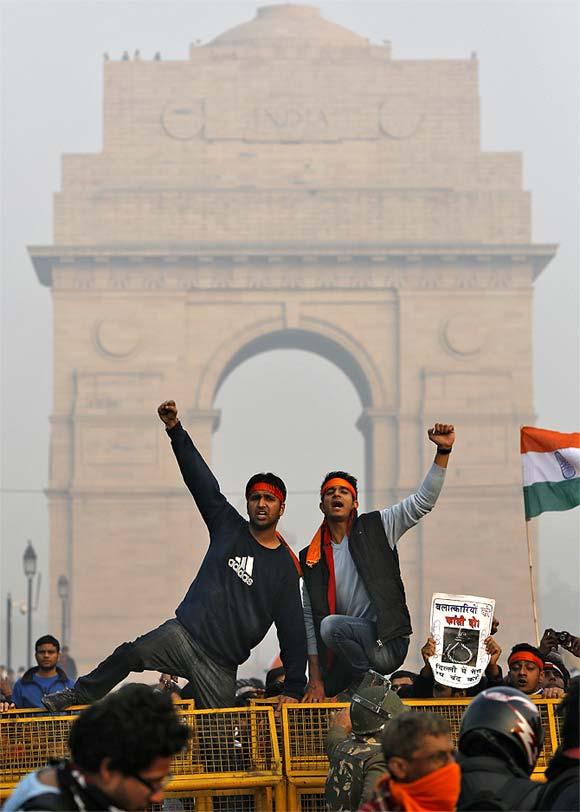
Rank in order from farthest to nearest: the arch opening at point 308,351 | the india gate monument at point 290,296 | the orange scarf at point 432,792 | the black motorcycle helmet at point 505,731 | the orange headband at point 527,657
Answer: the arch opening at point 308,351 < the india gate monument at point 290,296 < the orange headband at point 527,657 < the black motorcycle helmet at point 505,731 < the orange scarf at point 432,792

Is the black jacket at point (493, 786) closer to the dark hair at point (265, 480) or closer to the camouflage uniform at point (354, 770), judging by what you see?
the camouflage uniform at point (354, 770)

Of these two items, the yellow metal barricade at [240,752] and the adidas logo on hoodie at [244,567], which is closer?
the yellow metal barricade at [240,752]

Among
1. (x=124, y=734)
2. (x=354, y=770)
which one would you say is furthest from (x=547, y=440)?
(x=124, y=734)

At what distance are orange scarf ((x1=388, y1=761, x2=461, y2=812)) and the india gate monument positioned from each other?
121 feet

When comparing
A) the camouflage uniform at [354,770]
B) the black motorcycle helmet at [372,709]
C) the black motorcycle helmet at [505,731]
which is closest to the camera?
the black motorcycle helmet at [505,731]

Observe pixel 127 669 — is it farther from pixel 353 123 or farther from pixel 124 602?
pixel 353 123

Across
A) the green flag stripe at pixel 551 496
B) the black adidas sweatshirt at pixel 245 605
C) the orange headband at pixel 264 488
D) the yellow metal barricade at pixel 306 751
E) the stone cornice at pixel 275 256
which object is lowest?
the yellow metal barricade at pixel 306 751

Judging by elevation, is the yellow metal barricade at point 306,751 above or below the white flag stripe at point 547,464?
below

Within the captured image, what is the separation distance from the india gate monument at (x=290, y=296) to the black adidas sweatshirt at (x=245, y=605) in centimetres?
3395

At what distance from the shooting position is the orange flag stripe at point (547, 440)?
412 inches

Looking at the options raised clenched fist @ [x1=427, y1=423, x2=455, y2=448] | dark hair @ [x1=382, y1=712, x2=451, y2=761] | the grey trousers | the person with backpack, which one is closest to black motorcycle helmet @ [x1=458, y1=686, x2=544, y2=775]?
the person with backpack

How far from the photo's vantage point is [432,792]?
4.36m

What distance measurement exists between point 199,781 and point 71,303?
1425 inches

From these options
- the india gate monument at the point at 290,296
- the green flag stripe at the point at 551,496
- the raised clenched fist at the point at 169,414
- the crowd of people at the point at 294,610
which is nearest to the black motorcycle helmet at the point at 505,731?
the crowd of people at the point at 294,610
